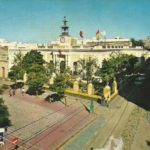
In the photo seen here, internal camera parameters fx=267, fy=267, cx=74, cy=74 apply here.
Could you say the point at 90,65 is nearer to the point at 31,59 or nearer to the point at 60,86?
the point at 31,59

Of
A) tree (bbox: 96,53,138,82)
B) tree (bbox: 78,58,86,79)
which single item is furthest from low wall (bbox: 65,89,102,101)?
tree (bbox: 78,58,86,79)

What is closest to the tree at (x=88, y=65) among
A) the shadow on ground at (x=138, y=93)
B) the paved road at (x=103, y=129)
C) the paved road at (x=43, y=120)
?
the shadow on ground at (x=138, y=93)

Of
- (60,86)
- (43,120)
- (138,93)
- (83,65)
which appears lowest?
(43,120)

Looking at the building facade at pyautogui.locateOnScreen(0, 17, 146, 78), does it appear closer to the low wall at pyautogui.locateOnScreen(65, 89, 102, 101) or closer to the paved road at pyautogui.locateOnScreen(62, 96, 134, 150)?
the low wall at pyautogui.locateOnScreen(65, 89, 102, 101)

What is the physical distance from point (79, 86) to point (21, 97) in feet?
35.6

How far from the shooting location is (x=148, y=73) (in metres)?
55.8

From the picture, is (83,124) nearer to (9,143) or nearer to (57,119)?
(57,119)

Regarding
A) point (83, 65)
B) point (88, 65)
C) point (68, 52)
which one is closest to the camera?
point (88, 65)

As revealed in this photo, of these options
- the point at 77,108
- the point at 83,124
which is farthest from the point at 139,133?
the point at 77,108

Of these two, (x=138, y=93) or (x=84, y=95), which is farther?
(x=138, y=93)

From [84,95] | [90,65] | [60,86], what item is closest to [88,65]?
[90,65]

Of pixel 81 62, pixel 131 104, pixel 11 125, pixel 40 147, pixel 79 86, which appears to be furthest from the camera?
pixel 81 62

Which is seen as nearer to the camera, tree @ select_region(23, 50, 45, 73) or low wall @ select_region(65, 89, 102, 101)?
low wall @ select_region(65, 89, 102, 101)

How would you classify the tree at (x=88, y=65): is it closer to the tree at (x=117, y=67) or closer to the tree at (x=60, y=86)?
the tree at (x=117, y=67)
